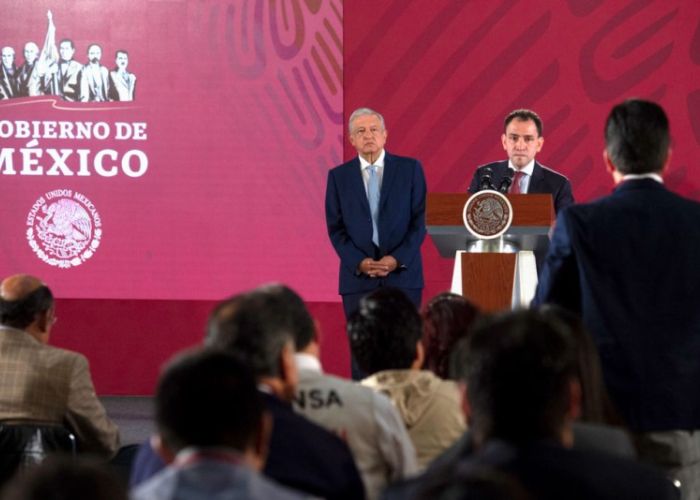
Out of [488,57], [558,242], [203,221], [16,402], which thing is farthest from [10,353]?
[488,57]

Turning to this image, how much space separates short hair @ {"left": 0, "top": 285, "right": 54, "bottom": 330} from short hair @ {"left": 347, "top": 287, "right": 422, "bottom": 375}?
1260 mm

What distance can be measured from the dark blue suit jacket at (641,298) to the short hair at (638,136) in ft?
0.28

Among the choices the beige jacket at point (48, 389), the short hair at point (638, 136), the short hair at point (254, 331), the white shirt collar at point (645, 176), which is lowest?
the beige jacket at point (48, 389)

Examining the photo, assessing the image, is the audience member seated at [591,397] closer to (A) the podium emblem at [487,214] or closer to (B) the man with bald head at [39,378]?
(B) the man with bald head at [39,378]

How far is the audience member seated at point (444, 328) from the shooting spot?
10.8ft

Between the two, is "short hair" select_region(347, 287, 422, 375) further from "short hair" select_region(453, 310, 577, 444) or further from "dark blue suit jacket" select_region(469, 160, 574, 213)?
"dark blue suit jacket" select_region(469, 160, 574, 213)

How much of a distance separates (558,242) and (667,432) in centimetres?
53

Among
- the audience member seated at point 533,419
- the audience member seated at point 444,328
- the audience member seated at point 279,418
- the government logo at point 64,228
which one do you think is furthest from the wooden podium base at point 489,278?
the government logo at point 64,228

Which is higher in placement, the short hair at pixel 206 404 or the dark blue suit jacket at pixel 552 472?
the short hair at pixel 206 404

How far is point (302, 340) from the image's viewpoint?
2678mm

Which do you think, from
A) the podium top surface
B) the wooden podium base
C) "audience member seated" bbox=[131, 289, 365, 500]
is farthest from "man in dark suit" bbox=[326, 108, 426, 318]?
"audience member seated" bbox=[131, 289, 365, 500]

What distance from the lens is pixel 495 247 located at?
187 inches

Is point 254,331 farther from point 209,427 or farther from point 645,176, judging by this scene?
point 645,176

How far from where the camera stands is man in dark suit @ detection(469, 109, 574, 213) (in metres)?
5.45
